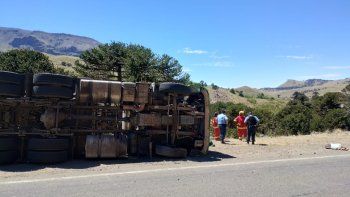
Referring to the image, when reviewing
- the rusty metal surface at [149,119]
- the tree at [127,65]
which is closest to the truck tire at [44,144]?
the rusty metal surface at [149,119]

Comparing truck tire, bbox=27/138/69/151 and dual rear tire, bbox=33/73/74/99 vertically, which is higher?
dual rear tire, bbox=33/73/74/99

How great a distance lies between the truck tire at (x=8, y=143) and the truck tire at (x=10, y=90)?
3.57 ft

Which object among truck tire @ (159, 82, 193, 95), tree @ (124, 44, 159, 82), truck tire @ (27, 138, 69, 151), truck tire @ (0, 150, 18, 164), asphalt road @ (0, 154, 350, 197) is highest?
tree @ (124, 44, 159, 82)

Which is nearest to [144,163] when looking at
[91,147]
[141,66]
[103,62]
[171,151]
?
[171,151]

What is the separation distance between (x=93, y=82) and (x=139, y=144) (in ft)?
7.71

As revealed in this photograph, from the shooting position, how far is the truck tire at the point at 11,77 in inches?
457

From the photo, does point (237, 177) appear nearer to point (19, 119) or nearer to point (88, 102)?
point (88, 102)

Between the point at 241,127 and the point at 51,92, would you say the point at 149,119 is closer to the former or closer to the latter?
the point at 51,92

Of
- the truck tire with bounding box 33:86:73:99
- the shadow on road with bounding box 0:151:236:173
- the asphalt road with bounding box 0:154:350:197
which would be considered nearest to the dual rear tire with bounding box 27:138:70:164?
the shadow on road with bounding box 0:151:236:173

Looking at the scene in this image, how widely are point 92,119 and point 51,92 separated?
1.48m

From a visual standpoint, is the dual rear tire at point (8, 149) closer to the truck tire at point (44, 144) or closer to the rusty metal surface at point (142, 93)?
the truck tire at point (44, 144)

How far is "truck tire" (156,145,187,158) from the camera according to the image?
13.6m

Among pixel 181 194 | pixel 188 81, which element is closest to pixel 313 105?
pixel 188 81

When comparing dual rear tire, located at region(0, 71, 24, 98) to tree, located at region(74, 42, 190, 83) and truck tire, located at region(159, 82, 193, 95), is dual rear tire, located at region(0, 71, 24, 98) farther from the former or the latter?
tree, located at region(74, 42, 190, 83)
